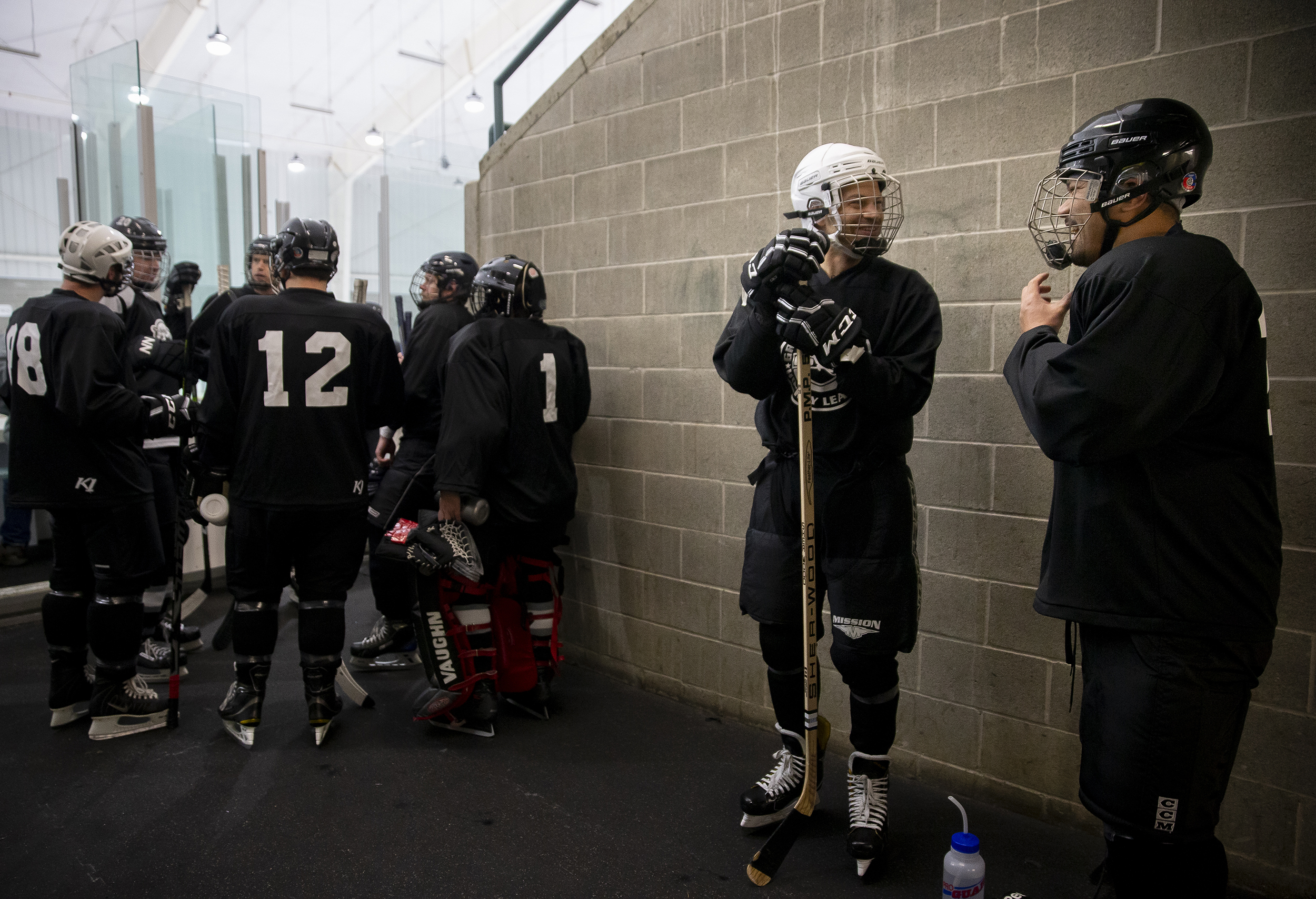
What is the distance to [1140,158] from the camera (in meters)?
1.50

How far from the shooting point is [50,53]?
34.4 feet

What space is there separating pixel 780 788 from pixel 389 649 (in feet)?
6.91

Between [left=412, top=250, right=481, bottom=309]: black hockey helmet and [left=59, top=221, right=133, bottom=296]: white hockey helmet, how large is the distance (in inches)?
43.2

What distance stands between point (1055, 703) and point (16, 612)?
475cm

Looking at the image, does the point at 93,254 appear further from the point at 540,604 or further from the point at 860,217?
the point at 860,217

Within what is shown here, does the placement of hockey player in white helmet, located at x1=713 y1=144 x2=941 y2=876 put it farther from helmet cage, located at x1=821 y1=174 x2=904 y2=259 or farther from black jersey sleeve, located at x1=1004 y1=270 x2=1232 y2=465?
black jersey sleeve, located at x1=1004 y1=270 x2=1232 y2=465

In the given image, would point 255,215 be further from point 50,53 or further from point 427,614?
point 50,53

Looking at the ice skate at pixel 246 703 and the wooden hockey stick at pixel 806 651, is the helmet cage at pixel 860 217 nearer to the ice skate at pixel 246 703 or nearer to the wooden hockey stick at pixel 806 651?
the wooden hockey stick at pixel 806 651

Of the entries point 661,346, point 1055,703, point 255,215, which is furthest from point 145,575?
point 255,215

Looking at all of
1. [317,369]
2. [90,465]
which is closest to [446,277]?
[317,369]

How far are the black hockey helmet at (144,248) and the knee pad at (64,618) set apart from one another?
1.34 metres

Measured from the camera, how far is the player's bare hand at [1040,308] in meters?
1.60

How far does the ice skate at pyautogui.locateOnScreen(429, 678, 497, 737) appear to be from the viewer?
301 cm

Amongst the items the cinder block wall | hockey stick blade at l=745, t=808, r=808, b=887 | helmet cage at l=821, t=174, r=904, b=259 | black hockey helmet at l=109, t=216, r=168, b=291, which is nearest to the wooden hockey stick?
hockey stick blade at l=745, t=808, r=808, b=887
